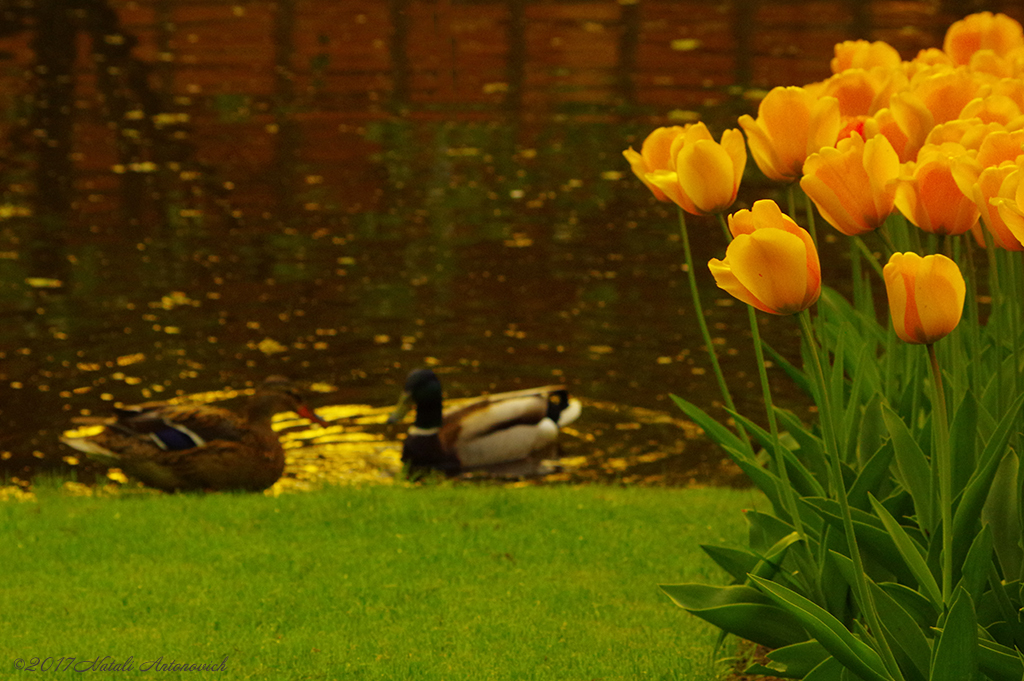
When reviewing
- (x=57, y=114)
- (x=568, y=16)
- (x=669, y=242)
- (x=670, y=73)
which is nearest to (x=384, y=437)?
(x=669, y=242)

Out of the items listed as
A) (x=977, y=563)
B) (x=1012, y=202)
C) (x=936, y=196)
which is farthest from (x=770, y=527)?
(x=1012, y=202)

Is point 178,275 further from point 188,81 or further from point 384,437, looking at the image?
point 188,81

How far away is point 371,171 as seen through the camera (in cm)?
1756

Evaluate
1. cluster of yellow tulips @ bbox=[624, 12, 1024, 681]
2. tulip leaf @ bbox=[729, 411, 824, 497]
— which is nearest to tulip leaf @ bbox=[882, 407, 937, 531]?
cluster of yellow tulips @ bbox=[624, 12, 1024, 681]

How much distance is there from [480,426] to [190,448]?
2353mm

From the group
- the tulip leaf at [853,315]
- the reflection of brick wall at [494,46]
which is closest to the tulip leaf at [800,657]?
the tulip leaf at [853,315]

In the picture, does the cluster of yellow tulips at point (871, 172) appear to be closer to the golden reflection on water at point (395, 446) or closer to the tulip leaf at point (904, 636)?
the tulip leaf at point (904, 636)

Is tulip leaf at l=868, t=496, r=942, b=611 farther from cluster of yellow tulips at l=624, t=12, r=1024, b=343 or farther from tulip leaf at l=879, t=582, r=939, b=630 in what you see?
cluster of yellow tulips at l=624, t=12, r=1024, b=343

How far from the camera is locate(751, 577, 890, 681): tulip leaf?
322 cm

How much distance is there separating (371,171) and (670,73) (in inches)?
387

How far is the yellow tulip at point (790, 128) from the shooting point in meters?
3.89

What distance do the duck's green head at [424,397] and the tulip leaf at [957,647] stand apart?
6889 millimetres

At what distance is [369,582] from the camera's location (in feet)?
18.9

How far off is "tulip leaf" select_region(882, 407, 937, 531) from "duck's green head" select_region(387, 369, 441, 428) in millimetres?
6389
